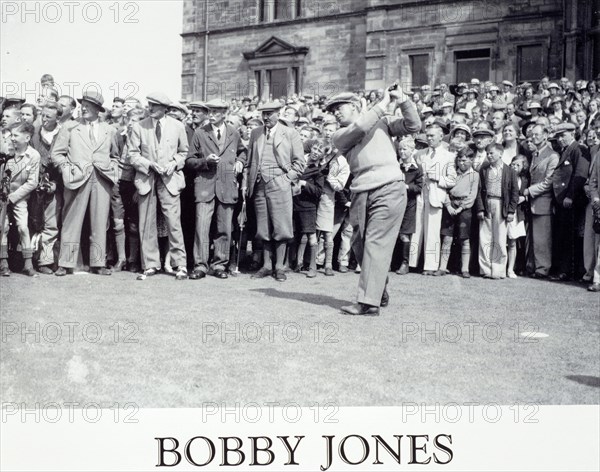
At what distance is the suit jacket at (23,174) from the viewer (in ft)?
26.8

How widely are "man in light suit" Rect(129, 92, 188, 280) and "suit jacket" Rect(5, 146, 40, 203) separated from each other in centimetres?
111

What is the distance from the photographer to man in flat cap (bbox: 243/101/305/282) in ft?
30.1

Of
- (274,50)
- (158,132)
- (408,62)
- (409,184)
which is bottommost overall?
(409,184)

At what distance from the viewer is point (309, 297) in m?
7.72

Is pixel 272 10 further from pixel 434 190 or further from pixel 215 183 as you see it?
pixel 215 183

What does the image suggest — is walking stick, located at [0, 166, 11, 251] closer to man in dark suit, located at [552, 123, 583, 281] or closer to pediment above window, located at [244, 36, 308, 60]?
man in dark suit, located at [552, 123, 583, 281]

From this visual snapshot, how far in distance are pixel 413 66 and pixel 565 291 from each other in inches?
861

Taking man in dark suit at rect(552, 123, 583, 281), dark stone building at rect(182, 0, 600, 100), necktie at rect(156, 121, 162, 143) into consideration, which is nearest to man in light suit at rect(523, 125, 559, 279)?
man in dark suit at rect(552, 123, 583, 281)

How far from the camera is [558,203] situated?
994 centimetres

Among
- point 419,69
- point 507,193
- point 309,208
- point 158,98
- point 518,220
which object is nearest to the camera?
point 158,98

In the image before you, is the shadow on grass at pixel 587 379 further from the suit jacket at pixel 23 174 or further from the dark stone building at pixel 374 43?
the dark stone building at pixel 374 43

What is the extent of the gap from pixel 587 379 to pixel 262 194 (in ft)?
17.3

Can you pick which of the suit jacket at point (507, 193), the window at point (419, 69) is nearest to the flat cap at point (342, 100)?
the suit jacket at point (507, 193)

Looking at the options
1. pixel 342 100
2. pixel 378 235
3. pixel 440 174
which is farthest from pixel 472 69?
pixel 378 235
